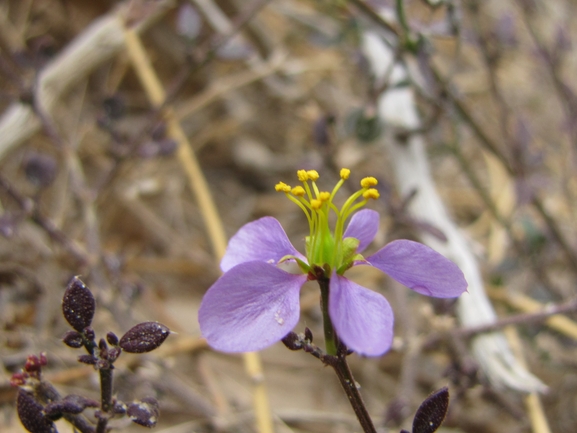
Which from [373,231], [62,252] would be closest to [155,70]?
[62,252]

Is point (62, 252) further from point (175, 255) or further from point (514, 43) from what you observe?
point (514, 43)

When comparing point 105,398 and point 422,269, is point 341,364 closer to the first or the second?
point 422,269

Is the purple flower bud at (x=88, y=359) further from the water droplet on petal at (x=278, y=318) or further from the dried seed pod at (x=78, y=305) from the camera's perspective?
the water droplet on petal at (x=278, y=318)

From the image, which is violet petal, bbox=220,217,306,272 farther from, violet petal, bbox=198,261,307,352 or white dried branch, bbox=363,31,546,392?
white dried branch, bbox=363,31,546,392

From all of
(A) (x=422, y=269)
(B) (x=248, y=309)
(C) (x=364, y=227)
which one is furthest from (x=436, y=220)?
(B) (x=248, y=309)

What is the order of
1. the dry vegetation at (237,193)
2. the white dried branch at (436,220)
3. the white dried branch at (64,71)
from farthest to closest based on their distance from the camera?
1. the white dried branch at (64,71)
2. the dry vegetation at (237,193)
3. the white dried branch at (436,220)

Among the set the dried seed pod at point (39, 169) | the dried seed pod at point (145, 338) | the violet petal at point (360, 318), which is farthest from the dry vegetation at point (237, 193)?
the violet petal at point (360, 318)
